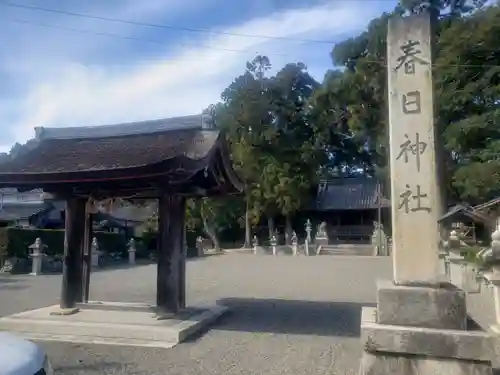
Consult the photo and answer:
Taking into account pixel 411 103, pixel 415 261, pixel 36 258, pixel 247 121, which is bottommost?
pixel 36 258

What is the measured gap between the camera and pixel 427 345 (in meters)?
4.31

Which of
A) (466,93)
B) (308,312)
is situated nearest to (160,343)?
(308,312)

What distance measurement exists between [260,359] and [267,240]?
36.5 metres

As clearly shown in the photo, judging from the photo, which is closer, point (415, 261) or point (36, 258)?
point (415, 261)

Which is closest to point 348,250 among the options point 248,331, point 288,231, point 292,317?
point 288,231

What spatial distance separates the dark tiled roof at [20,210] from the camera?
29.3 metres

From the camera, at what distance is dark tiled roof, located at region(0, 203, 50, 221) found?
96.1 ft

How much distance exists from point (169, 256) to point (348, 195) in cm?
3759

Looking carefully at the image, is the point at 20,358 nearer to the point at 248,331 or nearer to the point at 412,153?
the point at 412,153

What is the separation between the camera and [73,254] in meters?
8.80

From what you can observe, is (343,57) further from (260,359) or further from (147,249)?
(260,359)

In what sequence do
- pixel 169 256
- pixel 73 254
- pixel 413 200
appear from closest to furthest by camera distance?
pixel 413 200 < pixel 169 256 < pixel 73 254

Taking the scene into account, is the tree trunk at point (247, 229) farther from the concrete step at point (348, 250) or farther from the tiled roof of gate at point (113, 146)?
the tiled roof of gate at point (113, 146)

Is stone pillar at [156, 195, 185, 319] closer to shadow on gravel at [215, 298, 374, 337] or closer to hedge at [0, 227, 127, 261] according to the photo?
shadow on gravel at [215, 298, 374, 337]
